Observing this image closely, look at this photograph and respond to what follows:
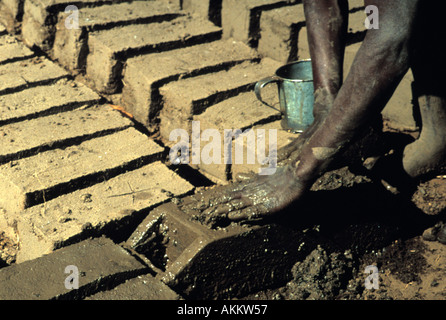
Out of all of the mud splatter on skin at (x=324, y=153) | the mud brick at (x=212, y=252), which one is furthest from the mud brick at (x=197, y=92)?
the mud splatter on skin at (x=324, y=153)

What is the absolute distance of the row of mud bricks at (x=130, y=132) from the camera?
242 cm

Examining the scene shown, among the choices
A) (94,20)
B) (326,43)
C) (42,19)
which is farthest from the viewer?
(42,19)

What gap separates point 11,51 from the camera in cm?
406

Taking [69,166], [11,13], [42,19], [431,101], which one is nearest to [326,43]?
[431,101]

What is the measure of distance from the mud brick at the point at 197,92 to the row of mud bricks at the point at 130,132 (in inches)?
0.4

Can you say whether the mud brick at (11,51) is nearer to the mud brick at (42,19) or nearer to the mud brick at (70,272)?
the mud brick at (42,19)

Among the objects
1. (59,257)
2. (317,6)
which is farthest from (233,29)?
(59,257)

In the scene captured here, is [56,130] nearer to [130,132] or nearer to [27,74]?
[130,132]

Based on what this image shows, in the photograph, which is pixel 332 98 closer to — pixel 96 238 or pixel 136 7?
pixel 96 238

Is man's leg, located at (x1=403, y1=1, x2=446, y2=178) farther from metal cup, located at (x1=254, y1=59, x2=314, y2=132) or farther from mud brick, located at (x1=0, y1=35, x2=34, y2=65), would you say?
mud brick, located at (x1=0, y1=35, x2=34, y2=65)

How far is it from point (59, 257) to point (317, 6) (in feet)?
5.59

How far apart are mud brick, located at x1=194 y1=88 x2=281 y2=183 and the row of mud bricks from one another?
0.04 ft

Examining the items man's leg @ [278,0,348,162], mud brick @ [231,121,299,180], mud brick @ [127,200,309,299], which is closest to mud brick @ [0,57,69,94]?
mud brick @ [231,121,299,180]

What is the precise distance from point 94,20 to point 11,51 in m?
0.62
